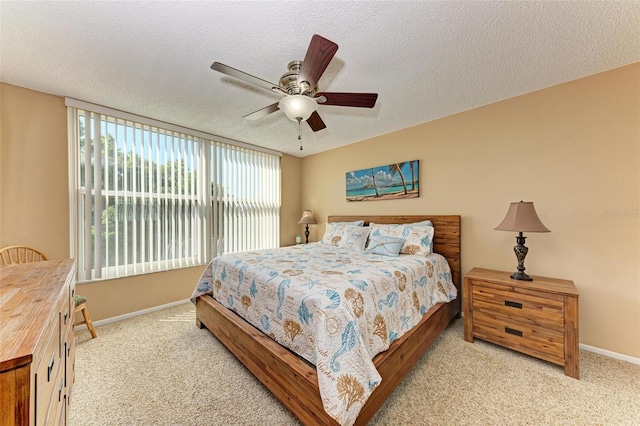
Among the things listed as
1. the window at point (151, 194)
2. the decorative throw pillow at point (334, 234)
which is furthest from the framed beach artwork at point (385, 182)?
the window at point (151, 194)

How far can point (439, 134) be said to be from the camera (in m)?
3.16

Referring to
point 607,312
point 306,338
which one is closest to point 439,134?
point 607,312

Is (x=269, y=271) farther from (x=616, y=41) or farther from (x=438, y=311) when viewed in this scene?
(x=616, y=41)

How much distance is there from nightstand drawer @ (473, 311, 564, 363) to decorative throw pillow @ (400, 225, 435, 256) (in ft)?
2.60

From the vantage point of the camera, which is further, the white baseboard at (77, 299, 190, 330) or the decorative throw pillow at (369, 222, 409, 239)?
the decorative throw pillow at (369, 222, 409, 239)

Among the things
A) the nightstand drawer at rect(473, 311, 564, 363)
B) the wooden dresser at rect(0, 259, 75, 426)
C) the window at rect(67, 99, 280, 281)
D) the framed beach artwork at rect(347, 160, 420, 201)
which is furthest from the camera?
the framed beach artwork at rect(347, 160, 420, 201)

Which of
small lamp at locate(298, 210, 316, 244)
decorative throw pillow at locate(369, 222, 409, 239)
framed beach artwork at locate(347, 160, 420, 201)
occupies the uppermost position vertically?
framed beach artwork at locate(347, 160, 420, 201)

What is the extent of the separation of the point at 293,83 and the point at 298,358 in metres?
1.94

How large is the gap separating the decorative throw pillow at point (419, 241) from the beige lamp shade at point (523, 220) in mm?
759

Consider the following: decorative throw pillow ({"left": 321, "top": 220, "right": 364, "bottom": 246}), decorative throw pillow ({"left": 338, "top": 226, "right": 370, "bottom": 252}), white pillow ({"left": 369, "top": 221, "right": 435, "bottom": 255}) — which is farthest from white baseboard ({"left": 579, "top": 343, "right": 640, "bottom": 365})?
decorative throw pillow ({"left": 321, "top": 220, "right": 364, "bottom": 246})

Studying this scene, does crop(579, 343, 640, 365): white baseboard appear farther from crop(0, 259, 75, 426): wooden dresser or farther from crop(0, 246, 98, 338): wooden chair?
crop(0, 246, 98, 338): wooden chair

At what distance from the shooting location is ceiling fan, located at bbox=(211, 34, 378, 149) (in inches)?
57.8

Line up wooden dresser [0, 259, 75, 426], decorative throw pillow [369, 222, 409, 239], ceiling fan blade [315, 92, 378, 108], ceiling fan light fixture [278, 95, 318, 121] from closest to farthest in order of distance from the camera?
wooden dresser [0, 259, 75, 426] → ceiling fan light fixture [278, 95, 318, 121] → ceiling fan blade [315, 92, 378, 108] → decorative throw pillow [369, 222, 409, 239]

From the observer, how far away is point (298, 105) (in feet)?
5.70
